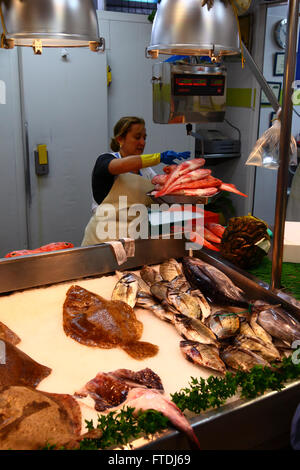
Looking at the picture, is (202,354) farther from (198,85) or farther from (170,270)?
(198,85)

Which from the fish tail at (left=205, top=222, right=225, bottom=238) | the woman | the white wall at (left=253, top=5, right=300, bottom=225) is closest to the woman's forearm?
the woman

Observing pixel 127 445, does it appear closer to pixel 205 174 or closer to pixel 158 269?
pixel 158 269

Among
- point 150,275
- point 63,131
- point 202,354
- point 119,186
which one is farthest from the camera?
point 63,131

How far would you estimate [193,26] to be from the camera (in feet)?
4.84

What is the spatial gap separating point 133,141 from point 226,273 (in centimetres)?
151

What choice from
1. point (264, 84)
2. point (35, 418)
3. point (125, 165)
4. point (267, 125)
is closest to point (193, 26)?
point (264, 84)

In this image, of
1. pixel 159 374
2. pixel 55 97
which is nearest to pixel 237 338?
pixel 159 374

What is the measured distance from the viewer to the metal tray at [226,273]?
117 cm

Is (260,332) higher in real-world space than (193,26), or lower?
lower

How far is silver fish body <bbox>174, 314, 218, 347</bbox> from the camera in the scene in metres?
1.60

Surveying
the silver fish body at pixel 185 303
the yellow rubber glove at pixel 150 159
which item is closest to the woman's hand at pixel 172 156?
the yellow rubber glove at pixel 150 159

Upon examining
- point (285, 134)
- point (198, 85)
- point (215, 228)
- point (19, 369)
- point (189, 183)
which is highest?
point (198, 85)

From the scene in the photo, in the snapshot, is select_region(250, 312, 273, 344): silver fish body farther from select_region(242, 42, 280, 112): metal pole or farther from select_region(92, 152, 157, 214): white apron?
select_region(92, 152, 157, 214): white apron

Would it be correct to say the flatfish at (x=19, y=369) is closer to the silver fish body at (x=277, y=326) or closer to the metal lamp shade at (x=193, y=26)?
the silver fish body at (x=277, y=326)
